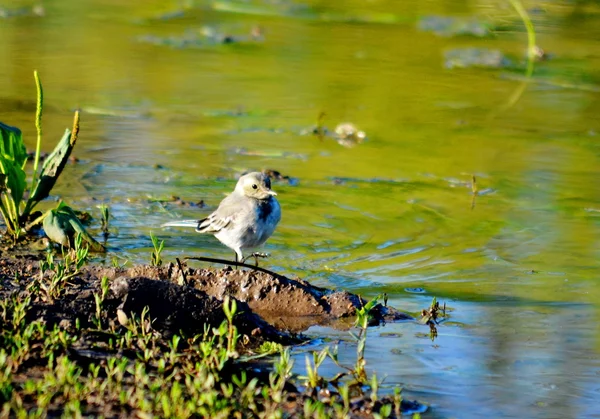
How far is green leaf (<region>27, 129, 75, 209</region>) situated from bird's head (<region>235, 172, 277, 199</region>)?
1135 millimetres

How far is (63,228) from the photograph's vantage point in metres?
6.48

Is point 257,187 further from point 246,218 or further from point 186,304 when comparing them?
point 186,304

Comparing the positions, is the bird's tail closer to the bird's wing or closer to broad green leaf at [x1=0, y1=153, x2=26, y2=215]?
the bird's wing

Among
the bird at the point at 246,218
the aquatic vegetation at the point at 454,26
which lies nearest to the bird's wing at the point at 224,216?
the bird at the point at 246,218

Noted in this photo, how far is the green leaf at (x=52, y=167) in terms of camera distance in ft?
22.4

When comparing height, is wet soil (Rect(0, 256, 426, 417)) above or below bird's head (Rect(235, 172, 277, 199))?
below

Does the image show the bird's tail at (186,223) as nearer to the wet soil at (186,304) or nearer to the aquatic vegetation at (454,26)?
the wet soil at (186,304)

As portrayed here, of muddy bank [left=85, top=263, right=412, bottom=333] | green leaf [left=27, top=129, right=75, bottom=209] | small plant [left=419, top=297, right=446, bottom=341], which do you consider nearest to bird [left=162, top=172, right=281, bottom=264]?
muddy bank [left=85, top=263, right=412, bottom=333]

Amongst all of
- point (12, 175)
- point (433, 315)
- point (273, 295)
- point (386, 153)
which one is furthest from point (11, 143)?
point (386, 153)

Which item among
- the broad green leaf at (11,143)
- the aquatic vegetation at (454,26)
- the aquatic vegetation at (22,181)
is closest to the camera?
the aquatic vegetation at (22,181)

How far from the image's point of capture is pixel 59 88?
11508mm

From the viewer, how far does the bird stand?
640cm

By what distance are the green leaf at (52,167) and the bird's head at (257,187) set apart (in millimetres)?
1135

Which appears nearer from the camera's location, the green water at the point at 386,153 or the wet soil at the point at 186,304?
the wet soil at the point at 186,304
